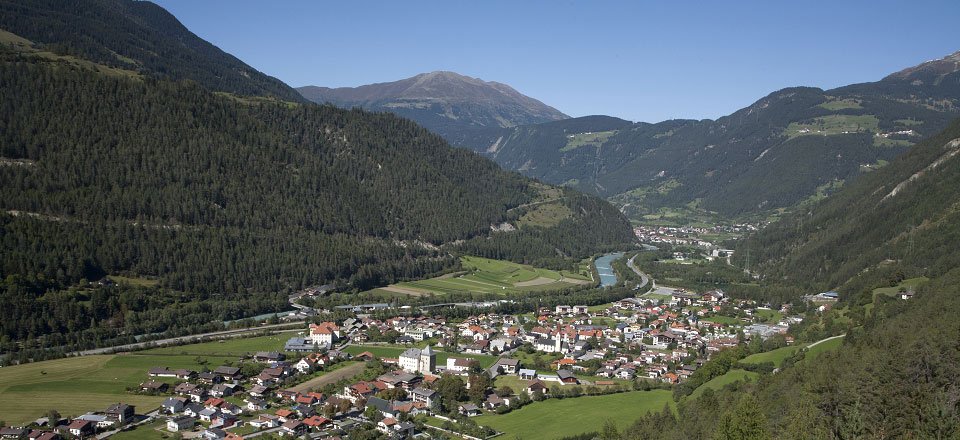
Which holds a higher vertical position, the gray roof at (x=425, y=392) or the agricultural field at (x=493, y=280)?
the gray roof at (x=425, y=392)

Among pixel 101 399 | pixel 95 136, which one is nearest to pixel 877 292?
pixel 101 399

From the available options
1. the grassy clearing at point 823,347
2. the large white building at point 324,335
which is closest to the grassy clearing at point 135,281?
the large white building at point 324,335

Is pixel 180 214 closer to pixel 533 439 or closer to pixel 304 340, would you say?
pixel 304 340

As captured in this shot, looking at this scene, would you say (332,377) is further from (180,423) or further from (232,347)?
(180,423)

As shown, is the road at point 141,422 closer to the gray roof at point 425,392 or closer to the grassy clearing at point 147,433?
the grassy clearing at point 147,433

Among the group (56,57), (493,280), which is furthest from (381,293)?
(56,57)

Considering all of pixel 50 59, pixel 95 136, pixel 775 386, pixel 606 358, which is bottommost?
pixel 606 358
